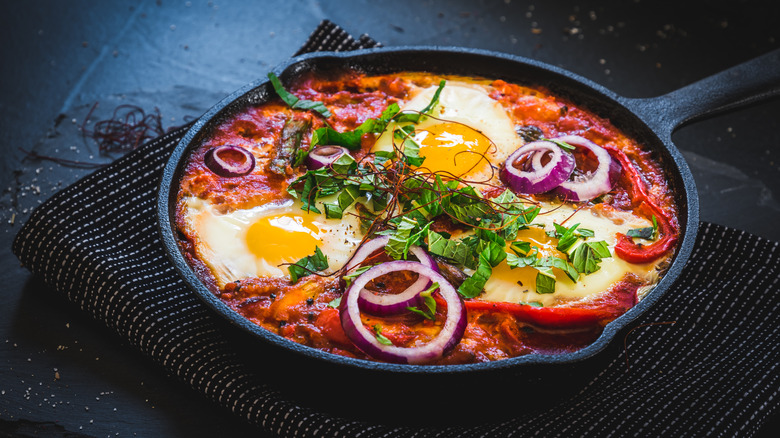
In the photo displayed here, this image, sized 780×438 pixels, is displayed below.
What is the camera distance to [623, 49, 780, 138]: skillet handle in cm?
369

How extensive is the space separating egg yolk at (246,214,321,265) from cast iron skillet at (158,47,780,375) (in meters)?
0.33

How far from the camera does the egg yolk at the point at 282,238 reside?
3.21 metres

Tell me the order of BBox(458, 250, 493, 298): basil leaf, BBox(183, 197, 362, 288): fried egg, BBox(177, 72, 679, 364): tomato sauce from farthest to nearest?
BBox(183, 197, 362, 288): fried egg
BBox(458, 250, 493, 298): basil leaf
BBox(177, 72, 679, 364): tomato sauce

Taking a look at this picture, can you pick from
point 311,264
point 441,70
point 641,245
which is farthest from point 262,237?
point 641,245

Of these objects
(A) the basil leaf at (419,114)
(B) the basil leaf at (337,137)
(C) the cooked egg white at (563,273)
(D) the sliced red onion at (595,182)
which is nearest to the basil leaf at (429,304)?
(C) the cooked egg white at (563,273)

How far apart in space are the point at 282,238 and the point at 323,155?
21.0 inches

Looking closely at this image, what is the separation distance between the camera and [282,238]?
3.24 metres

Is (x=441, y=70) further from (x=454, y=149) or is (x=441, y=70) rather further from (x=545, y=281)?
(x=545, y=281)

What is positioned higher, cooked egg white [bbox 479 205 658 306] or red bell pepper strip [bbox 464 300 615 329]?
cooked egg white [bbox 479 205 658 306]

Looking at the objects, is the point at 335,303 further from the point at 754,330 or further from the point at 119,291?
the point at 754,330

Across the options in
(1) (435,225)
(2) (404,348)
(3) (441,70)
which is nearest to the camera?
(2) (404,348)

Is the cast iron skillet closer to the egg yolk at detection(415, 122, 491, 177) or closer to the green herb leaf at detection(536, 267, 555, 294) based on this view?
the green herb leaf at detection(536, 267, 555, 294)

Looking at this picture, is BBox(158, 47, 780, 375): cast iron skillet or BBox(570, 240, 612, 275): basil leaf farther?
BBox(570, 240, 612, 275): basil leaf

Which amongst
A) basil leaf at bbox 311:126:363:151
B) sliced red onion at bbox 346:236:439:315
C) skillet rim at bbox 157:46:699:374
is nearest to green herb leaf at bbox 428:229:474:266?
sliced red onion at bbox 346:236:439:315
